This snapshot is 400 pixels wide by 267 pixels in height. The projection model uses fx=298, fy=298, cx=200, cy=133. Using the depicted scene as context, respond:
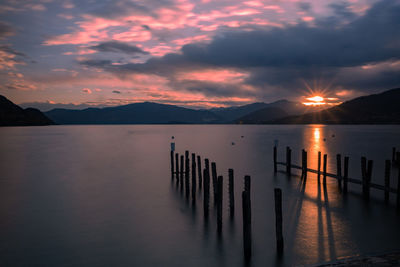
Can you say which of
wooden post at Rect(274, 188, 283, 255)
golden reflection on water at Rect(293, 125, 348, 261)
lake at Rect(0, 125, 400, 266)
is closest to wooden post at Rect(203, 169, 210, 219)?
lake at Rect(0, 125, 400, 266)

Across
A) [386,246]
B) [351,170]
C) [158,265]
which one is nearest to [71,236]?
[158,265]

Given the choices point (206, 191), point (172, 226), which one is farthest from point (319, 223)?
point (172, 226)

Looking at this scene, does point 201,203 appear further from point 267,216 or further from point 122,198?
point 122,198

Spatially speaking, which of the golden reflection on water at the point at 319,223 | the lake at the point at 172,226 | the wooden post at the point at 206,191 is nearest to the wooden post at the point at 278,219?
the lake at the point at 172,226

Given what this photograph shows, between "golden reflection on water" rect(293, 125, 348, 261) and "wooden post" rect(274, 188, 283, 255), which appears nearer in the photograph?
"wooden post" rect(274, 188, 283, 255)

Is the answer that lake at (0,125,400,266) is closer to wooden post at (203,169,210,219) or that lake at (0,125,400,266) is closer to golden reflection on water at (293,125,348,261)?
golden reflection on water at (293,125,348,261)

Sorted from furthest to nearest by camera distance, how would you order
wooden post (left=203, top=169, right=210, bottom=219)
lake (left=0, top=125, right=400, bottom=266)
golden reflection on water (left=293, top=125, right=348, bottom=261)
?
1. wooden post (left=203, top=169, right=210, bottom=219)
2. golden reflection on water (left=293, top=125, right=348, bottom=261)
3. lake (left=0, top=125, right=400, bottom=266)

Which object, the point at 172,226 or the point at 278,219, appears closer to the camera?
the point at 278,219

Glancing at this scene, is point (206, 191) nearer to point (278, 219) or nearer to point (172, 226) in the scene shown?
point (172, 226)

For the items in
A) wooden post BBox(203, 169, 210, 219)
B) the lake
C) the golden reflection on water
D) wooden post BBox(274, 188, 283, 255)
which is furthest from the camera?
wooden post BBox(203, 169, 210, 219)

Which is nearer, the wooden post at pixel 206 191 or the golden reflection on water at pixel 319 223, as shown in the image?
the golden reflection on water at pixel 319 223

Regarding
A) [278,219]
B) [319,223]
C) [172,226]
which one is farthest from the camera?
[172,226]

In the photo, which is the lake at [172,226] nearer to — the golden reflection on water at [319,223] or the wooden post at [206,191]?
the golden reflection on water at [319,223]

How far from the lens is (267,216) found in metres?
15.5
